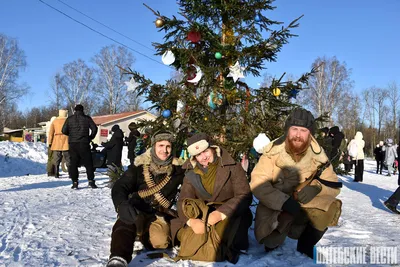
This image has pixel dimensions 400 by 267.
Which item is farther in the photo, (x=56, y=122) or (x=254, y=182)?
(x=56, y=122)

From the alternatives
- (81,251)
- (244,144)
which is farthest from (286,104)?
(81,251)

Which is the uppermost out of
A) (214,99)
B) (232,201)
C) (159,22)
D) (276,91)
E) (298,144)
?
(159,22)

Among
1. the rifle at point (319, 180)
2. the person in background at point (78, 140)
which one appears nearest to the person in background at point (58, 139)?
the person in background at point (78, 140)

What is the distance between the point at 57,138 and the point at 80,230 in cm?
537

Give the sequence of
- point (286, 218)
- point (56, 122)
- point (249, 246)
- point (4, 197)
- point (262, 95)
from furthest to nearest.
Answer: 1. point (56, 122)
2. point (4, 197)
3. point (262, 95)
4. point (249, 246)
5. point (286, 218)

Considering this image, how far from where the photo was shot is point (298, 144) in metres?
2.87

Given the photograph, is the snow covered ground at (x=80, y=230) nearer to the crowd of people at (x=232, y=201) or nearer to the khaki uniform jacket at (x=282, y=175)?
the crowd of people at (x=232, y=201)

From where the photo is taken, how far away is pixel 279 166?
295 centimetres

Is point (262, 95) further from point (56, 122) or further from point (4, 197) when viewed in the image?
point (56, 122)

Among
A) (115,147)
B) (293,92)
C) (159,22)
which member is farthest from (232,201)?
(115,147)

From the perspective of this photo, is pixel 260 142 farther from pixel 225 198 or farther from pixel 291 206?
pixel 291 206

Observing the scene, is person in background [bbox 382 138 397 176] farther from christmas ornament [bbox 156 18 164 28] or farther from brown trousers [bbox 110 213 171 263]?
brown trousers [bbox 110 213 171 263]

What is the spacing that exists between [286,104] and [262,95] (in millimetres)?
328

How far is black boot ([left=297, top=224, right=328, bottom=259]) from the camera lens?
289 cm
